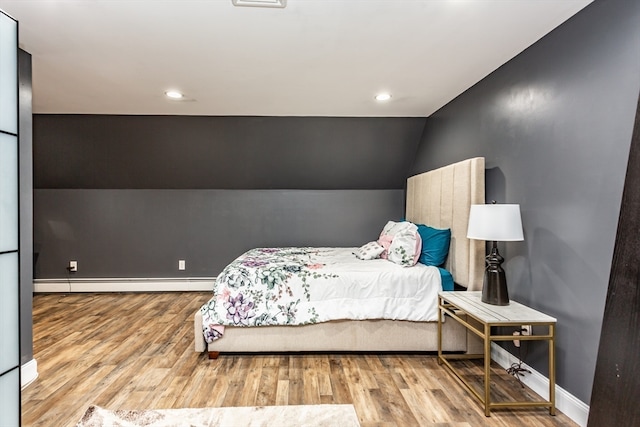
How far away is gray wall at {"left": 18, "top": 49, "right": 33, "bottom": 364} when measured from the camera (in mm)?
2570

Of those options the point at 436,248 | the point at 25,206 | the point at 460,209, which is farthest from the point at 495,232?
the point at 25,206

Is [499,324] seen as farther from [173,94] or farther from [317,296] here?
[173,94]

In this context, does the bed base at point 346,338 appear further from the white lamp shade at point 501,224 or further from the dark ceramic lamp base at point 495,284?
the white lamp shade at point 501,224

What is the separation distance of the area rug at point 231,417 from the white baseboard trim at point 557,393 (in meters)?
1.25

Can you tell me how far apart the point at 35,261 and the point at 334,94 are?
16.0 feet

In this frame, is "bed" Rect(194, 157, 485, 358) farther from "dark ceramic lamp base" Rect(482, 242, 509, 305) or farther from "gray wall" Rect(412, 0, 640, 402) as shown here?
"dark ceramic lamp base" Rect(482, 242, 509, 305)

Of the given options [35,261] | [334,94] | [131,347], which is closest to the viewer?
[131,347]

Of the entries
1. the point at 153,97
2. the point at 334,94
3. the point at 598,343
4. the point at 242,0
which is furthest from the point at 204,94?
the point at 598,343

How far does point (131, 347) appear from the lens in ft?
10.3

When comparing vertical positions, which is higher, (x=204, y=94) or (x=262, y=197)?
(x=204, y=94)

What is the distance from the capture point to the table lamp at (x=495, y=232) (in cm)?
231

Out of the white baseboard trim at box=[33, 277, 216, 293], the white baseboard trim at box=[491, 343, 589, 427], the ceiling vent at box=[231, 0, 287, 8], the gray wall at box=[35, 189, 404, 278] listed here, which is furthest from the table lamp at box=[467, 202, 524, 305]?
the white baseboard trim at box=[33, 277, 216, 293]

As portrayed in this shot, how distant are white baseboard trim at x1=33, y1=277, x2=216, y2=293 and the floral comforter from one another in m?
2.41

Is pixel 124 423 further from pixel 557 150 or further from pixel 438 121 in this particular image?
pixel 438 121
